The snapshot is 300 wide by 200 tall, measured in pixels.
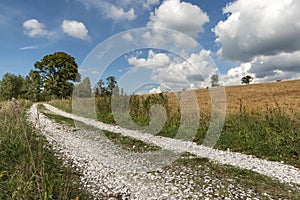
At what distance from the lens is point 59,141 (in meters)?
8.95

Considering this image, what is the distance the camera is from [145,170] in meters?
5.81

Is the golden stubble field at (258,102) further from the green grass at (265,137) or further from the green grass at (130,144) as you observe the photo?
the green grass at (130,144)

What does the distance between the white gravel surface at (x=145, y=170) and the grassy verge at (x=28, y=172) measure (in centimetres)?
39

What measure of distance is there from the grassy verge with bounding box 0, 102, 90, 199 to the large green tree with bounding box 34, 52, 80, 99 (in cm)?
4635

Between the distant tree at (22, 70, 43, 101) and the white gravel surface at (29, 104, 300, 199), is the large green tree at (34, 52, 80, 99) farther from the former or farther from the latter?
the white gravel surface at (29, 104, 300, 199)

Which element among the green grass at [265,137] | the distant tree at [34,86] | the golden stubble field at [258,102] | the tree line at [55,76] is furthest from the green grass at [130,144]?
the distant tree at [34,86]

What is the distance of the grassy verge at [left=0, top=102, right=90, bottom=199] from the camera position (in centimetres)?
358

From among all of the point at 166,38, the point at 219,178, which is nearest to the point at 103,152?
the point at 219,178

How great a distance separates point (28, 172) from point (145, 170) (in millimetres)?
2796

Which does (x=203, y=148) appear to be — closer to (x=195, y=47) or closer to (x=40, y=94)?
(x=195, y=47)

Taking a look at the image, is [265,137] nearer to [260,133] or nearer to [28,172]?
[260,133]

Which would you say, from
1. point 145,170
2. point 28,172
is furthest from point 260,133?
point 28,172

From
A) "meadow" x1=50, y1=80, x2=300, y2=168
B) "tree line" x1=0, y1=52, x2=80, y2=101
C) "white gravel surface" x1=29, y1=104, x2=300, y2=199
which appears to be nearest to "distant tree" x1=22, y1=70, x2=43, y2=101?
"tree line" x1=0, y1=52, x2=80, y2=101

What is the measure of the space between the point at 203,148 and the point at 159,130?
375 centimetres
